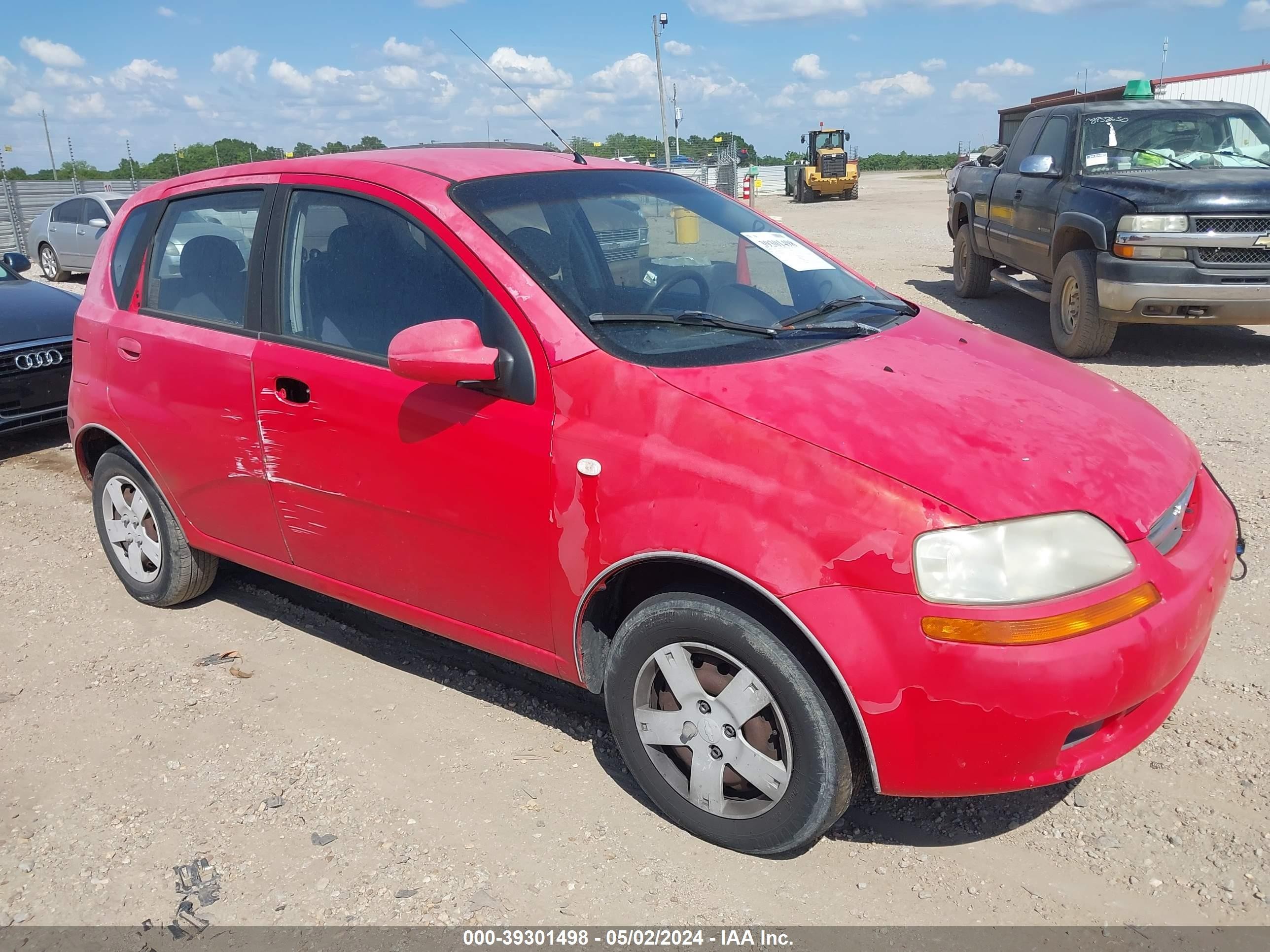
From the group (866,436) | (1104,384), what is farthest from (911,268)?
(866,436)

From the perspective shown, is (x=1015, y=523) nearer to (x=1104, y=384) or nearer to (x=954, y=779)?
(x=954, y=779)

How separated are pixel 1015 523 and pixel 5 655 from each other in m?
3.97

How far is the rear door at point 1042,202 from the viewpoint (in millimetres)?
8422

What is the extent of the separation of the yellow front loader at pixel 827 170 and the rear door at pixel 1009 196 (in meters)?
25.3

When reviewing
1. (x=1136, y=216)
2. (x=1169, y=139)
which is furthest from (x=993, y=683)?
(x=1169, y=139)

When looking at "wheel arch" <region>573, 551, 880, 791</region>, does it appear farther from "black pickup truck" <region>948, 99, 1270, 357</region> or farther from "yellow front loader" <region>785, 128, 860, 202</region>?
"yellow front loader" <region>785, 128, 860, 202</region>

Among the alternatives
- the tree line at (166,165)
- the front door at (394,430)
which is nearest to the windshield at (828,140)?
the tree line at (166,165)

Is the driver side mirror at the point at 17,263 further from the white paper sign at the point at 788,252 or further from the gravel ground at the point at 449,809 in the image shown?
the white paper sign at the point at 788,252

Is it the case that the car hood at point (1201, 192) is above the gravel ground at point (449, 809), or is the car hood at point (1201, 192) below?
above

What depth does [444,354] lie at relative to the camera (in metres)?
2.70

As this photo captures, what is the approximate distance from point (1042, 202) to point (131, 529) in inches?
304

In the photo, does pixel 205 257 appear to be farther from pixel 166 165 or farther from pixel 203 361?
pixel 166 165

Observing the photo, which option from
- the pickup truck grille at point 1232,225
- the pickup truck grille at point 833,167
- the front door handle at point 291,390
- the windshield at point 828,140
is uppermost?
the windshield at point 828,140

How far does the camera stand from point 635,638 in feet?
8.58
